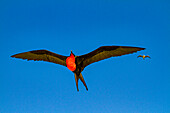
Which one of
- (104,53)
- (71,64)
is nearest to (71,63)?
(71,64)

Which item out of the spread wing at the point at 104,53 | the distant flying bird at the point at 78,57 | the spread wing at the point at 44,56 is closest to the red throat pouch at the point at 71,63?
the distant flying bird at the point at 78,57

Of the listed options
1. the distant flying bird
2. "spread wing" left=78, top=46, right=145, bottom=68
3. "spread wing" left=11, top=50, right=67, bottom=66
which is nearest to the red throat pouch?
the distant flying bird

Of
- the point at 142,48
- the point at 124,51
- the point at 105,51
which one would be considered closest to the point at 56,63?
the point at 105,51

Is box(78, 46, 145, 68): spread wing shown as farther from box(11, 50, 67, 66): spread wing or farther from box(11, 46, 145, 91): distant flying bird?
box(11, 50, 67, 66): spread wing

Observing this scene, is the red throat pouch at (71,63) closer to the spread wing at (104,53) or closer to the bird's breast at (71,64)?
the bird's breast at (71,64)

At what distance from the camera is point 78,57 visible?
11.4m

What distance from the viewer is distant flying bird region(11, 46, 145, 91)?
1073 cm

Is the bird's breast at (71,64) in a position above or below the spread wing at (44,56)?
below

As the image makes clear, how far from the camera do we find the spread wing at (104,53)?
34.2 feet

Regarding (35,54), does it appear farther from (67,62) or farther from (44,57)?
(67,62)

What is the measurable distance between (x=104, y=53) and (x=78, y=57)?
1.26 metres

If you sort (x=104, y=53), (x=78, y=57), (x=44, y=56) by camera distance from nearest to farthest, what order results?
(x=104, y=53) < (x=78, y=57) < (x=44, y=56)

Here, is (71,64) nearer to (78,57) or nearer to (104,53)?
(78,57)

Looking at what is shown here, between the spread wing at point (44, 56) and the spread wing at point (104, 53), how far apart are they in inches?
44.5
